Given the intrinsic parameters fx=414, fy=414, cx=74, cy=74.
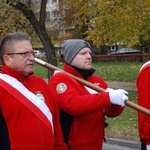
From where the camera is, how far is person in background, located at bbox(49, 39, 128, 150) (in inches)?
133

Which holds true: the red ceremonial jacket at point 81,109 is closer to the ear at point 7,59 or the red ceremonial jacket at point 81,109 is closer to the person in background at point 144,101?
the person in background at point 144,101

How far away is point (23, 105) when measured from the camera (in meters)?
3.01

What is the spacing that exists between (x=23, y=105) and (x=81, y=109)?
1.90ft

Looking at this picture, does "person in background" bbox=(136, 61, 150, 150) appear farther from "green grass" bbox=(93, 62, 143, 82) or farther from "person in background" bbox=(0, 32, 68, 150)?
"green grass" bbox=(93, 62, 143, 82)

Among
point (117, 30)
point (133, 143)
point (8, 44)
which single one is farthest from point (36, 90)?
point (117, 30)

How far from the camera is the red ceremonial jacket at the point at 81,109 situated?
134 inches

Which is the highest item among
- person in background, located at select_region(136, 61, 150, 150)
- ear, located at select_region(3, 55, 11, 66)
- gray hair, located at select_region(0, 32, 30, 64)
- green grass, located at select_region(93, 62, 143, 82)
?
gray hair, located at select_region(0, 32, 30, 64)

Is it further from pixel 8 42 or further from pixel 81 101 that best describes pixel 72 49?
pixel 8 42

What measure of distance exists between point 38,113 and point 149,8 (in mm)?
11183

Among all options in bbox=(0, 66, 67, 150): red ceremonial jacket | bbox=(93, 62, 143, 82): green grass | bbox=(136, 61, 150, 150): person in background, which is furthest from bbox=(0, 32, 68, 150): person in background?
bbox=(93, 62, 143, 82): green grass

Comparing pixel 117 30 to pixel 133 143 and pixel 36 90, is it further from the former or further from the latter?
pixel 36 90

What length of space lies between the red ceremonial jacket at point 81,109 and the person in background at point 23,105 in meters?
0.18

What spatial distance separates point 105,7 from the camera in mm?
14453

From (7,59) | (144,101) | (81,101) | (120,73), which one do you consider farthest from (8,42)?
(120,73)
